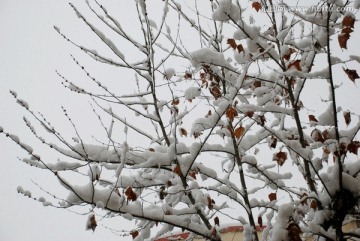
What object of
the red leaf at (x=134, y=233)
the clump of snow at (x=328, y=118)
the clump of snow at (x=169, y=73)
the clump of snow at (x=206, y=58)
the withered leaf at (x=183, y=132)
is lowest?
the red leaf at (x=134, y=233)

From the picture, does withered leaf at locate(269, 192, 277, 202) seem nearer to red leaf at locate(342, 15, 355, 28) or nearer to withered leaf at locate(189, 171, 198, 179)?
withered leaf at locate(189, 171, 198, 179)

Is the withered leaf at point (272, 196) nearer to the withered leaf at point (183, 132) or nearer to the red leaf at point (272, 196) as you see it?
the red leaf at point (272, 196)

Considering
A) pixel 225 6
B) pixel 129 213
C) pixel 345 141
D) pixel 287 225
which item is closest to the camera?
pixel 287 225

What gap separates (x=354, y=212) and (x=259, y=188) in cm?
131

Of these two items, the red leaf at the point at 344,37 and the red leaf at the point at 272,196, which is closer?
the red leaf at the point at 344,37

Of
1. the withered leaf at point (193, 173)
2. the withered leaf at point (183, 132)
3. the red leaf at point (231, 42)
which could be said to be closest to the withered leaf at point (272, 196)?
the withered leaf at point (193, 173)

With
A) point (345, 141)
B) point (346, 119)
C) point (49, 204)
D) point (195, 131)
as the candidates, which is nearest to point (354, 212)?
point (345, 141)

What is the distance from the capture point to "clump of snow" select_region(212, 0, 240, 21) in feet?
8.82

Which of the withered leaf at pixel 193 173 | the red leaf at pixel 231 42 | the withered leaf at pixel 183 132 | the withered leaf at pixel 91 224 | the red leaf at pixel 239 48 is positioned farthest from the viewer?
the withered leaf at pixel 183 132

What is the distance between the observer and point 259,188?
3.95m

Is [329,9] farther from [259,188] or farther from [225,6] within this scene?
[259,188]

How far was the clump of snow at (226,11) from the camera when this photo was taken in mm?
2688

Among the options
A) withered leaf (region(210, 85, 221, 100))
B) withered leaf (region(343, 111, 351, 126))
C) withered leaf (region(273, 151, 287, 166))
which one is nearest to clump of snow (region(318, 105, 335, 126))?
withered leaf (region(343, 111, 351, 126))

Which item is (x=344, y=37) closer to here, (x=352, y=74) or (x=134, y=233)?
(x=352, y=74)
